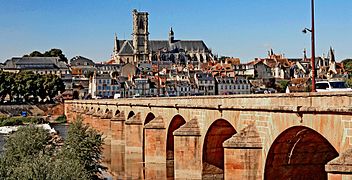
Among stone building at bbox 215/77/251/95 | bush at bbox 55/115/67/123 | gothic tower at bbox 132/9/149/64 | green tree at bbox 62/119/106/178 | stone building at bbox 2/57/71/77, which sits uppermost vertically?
gothic tower at bbox 132/9/149/64

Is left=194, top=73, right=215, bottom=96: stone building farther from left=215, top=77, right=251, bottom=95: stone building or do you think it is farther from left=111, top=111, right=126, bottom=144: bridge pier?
left=111, top=111, right=126, bottom=144: bridge pier

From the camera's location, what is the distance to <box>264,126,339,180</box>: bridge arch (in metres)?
21.6

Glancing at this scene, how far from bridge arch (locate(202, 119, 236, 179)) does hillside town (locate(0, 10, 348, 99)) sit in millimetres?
44186

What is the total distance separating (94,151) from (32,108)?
85.9 m

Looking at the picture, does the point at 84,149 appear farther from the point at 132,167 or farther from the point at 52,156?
the point at 132,167

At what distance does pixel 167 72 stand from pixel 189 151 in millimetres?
122068

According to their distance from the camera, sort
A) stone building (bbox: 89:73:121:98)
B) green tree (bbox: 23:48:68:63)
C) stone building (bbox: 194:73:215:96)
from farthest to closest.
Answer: green tree (bbox: 23:48:68:63) < stone building (bbox: 89:73:121:98) < stone building (bbox: 194:73:215:96)

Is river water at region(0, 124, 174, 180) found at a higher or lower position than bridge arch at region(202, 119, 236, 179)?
lower

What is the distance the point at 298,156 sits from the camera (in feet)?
74.3

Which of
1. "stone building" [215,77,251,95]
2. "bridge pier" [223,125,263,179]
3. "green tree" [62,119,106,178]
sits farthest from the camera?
"stone building" [215,77,251,95]

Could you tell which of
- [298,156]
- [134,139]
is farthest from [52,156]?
[298,156]

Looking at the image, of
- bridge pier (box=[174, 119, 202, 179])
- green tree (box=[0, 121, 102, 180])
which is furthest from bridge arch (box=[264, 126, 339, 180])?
bridge pier (box=[174, 119, 202, 179])

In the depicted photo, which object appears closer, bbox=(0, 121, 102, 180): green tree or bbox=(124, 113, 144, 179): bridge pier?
bbox=(0, 121, 102, 180): green tree

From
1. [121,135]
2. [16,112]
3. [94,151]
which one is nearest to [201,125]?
[94,151]
